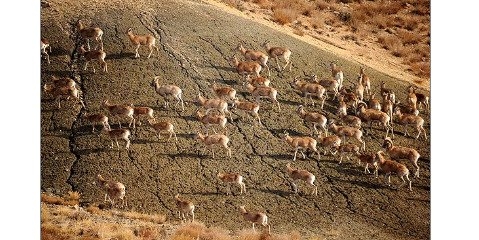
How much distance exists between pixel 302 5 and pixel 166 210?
612 cm

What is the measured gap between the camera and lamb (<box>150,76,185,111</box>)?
12812 mm

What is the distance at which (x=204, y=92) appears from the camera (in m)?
13.1

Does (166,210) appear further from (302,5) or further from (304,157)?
(302,5)

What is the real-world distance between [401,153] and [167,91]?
4070 millimetres

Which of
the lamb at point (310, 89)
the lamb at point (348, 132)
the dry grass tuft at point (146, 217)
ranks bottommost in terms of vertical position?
the dry grass tuft at point (146, 217)

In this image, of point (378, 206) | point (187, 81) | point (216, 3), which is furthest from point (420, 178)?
point (216, 3)

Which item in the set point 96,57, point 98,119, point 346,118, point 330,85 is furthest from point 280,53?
point 98,119

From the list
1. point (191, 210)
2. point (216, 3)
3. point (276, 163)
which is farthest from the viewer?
point (216, 3)

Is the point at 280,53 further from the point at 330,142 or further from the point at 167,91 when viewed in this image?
the point at 167,91

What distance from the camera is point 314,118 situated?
1302cm

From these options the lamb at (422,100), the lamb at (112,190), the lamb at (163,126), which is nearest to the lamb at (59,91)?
the lamb at (163,126)

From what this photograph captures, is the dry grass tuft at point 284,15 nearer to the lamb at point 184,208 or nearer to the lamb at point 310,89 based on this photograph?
the lamb at point 310,89

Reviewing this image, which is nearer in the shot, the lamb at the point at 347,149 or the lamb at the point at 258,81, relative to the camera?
the lamb at the point at 347,149

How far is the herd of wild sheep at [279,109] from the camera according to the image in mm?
12430
